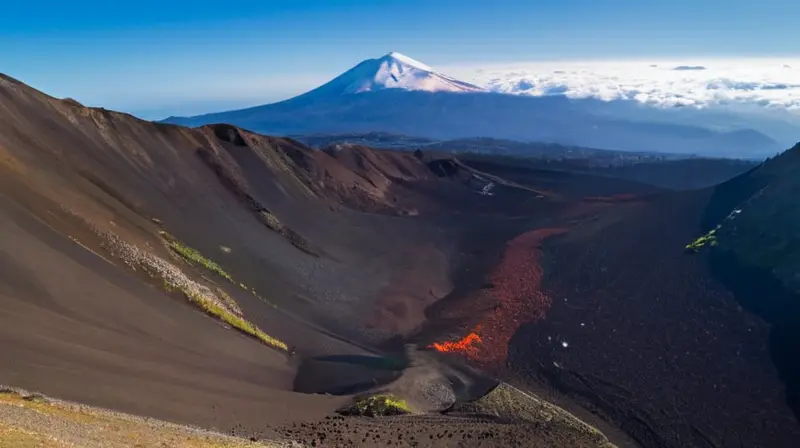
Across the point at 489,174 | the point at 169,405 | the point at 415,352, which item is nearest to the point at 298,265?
the point at 415,352

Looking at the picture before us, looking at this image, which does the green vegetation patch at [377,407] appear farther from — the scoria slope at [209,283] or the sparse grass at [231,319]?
the sparse grass at [231,319]

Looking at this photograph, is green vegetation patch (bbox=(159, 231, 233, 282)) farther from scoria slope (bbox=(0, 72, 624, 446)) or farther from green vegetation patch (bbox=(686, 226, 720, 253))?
green vegetation patch (bbox=(686, 226, 720, 253))

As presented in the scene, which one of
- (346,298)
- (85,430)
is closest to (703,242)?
(346,298)

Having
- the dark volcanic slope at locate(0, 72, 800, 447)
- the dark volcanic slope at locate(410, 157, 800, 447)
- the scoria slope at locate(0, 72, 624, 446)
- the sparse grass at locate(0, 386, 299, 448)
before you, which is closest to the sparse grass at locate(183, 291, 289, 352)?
the scoria slope at locate(0, 72, 624, 446)

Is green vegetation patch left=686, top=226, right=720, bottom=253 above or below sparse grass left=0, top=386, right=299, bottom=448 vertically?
below

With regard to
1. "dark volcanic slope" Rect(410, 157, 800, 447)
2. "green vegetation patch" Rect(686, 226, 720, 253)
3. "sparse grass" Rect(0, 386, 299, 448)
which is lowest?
"dark volcanic slope" Rect(410, 157, 800, 447)

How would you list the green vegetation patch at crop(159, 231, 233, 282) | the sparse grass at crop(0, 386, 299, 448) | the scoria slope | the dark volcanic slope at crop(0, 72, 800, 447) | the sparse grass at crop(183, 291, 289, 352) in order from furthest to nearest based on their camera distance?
the green vegetation patch at crop(159, 231, 233, 282), the sparse grass at crop(183, 291, 289, 352), the dark volcanic slope at crop(0, 72, 800, 447), the scoria slope, the sparse grass at crop(0, 386, 299, 448)

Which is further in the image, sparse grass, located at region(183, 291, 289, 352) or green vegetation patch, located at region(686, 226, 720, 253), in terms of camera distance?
green vegetation patch, located at region(686, 226, 720, 253)
